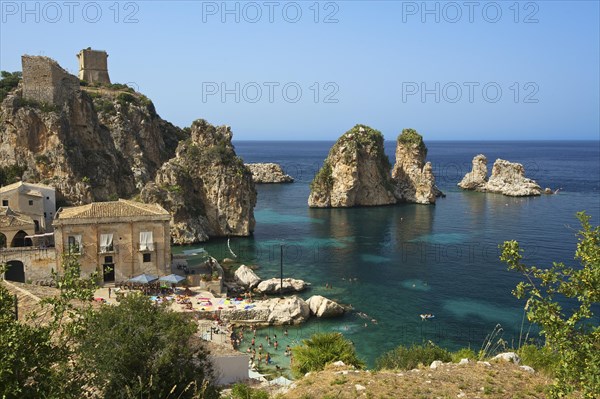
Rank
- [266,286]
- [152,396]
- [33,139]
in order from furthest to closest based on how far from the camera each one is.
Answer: [33,139] < [266,286] < [152,396]

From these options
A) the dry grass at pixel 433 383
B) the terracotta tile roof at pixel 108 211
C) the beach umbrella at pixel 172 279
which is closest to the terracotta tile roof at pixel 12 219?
the terracotta tile roof at pixel 108 211

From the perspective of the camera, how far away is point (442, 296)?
37656mm

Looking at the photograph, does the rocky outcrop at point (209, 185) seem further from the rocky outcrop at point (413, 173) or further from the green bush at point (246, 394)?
the green bush at point (246, 394)

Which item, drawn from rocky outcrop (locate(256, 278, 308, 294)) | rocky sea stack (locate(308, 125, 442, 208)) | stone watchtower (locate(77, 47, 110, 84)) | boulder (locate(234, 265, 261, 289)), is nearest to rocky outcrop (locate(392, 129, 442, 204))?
rocky sea stack (locate(308, 125, 442, 208))

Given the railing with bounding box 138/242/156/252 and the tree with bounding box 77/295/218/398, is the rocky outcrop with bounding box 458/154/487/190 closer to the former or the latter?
the railing with bounding box 138/242/156/252

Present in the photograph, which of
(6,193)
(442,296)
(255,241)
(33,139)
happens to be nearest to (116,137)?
(33,139)

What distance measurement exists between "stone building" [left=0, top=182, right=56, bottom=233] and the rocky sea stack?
163 ft

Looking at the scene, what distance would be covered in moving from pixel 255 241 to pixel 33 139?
25768 mm

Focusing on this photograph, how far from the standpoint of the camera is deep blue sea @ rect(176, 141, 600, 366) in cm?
3167

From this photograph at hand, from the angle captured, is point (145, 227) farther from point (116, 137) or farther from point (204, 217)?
point (116, 137)

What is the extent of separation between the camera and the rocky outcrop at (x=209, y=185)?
185 ft

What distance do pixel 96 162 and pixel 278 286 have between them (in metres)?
32.8

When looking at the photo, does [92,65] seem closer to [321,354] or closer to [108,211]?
[108,211]

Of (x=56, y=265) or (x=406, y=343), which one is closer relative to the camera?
(x=406, y=343)
